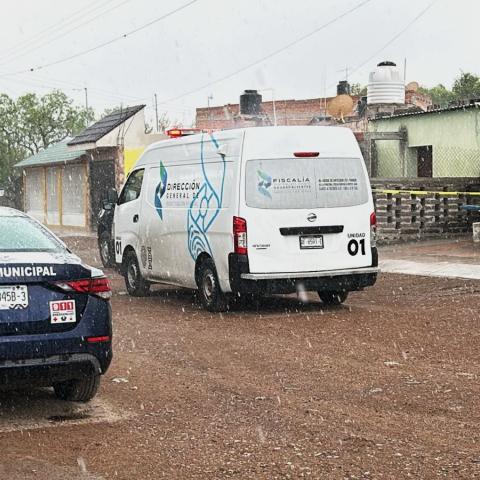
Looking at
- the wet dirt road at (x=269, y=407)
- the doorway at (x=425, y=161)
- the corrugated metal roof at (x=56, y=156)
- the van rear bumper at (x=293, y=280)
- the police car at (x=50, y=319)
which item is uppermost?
the corrugated metal roof at (x=56, y=156)

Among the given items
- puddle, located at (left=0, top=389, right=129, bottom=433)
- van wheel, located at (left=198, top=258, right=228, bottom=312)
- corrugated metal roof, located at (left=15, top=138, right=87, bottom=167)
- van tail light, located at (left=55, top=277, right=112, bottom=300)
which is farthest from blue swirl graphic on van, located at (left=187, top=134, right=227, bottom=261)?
corrugated metal roof, located at (left=15, top=138, right=87, bottom=167)

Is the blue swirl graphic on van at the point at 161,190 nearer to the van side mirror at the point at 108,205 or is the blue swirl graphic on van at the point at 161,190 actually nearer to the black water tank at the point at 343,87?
the van side mirror at the point at 108,205

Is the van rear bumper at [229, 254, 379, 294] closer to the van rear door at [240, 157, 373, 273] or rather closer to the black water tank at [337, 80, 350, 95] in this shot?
the van rear door at [240, 157, 373, 273]

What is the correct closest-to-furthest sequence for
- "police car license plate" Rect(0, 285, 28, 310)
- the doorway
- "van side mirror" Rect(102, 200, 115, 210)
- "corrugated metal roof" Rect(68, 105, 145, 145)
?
"police car license plate" Rect(0, 285, 28, 310), "van side mirror" Rect(102, 200, 115, 210), the doorway, "corrugated metal roof" Rect(68, 105, 145, 145)

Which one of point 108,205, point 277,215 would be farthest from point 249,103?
point 277,215

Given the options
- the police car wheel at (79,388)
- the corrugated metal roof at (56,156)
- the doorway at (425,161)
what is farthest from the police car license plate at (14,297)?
the corrugated metal roof at (56,156)

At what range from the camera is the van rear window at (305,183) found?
41.7 feet

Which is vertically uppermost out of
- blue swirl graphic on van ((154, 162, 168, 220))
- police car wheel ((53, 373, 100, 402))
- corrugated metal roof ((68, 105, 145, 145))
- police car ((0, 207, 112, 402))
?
corrugated metal roof ((68, 105, 145, 145))

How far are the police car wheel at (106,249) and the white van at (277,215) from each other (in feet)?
24.7

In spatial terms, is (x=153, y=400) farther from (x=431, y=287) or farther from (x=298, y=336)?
(x=431, y=287)

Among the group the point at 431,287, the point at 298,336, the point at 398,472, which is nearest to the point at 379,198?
the point at 431,287

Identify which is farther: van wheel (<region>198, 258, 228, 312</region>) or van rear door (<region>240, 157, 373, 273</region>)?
van wheel (<region>198, 258, 228, 312</region>)

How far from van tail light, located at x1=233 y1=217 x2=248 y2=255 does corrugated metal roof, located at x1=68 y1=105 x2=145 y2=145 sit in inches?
867

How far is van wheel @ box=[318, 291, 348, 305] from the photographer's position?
45.3 feet
